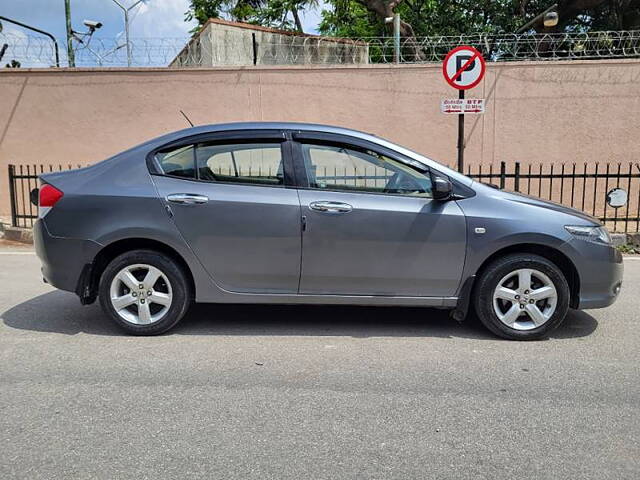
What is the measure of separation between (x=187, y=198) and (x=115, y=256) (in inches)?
31.8

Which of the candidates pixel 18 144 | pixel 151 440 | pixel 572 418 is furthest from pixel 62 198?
pixel 18 144

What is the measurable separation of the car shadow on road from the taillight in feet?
3.55

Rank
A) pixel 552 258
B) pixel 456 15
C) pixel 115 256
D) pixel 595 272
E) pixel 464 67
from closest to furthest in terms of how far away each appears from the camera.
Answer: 1. pixel 595 272
2. pixel 552 258
3. pixel 115 256
4. pixel 464 67
5. pixel 456 15

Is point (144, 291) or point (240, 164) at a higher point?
point (240, 164)

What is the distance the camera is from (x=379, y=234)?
436 cm

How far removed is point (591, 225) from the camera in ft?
14.7

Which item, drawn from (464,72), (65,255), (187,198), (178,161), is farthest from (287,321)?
(464,72)

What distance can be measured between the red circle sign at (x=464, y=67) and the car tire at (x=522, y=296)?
15.2 feet

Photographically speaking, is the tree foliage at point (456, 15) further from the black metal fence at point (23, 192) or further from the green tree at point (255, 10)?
the black metal fence at point (23, 192)

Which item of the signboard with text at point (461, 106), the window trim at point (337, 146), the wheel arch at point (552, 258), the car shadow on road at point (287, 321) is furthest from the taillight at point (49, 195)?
the signboard with text at point (461, 106)

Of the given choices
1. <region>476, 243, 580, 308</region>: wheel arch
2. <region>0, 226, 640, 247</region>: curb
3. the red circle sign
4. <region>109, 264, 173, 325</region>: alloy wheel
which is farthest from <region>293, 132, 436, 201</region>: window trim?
<region>0, 226, 640, 247</region>: curb

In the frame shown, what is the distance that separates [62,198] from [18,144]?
329 inches

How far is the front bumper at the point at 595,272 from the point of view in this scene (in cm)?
438

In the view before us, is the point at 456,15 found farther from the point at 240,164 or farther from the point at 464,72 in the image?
the point at 240,164
